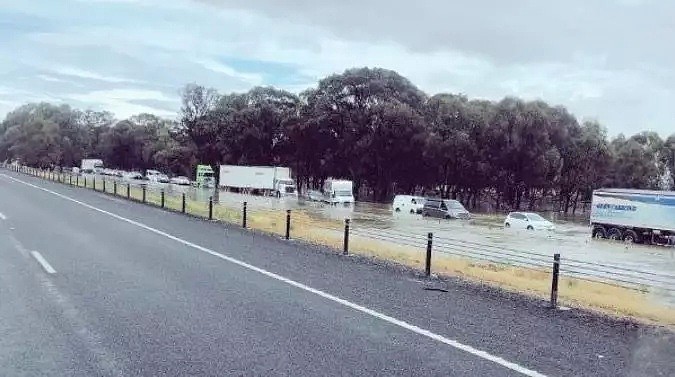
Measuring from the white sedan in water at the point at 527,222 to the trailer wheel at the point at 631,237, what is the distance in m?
4.60

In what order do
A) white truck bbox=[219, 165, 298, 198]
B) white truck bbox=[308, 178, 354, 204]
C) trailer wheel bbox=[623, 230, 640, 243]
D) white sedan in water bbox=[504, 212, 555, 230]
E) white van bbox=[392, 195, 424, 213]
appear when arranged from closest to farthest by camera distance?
trailer wheel bbox=[623, 230, 640, 243] → white sedan in water bbox=[504, 212, 555, 230] → white van bbox=[392, 195, 424, 213] → white truck bbox=[308, 178, 354, 204] → white truck bbox=[219, 165, 298, 198]

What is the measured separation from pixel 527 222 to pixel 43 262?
36.3 m

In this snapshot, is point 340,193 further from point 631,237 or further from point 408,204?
point 631,237

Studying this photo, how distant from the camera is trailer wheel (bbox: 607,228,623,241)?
134ft

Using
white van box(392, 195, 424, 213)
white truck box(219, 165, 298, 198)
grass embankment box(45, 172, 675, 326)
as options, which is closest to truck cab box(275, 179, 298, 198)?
white truck box(219, 165, 298, 198)

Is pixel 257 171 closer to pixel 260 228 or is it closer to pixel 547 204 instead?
pixel 547 204

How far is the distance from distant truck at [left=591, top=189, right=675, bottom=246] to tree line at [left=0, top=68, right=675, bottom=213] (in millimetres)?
17754

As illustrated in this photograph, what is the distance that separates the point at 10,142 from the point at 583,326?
13057cm

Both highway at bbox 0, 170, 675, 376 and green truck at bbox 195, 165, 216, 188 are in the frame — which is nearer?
highway at bbox 0, 170, 675, 376

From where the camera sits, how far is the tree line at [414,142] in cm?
6112

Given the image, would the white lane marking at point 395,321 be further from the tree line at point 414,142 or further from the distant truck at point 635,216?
the tree line at point 414,142

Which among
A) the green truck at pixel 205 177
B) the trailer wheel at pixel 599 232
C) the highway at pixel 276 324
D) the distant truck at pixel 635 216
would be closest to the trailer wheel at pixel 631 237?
the distant truck at pixel 635 216

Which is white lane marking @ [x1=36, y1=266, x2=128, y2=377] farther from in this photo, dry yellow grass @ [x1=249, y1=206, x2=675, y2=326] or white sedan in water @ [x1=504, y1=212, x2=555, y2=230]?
white sedan in water @ [x1=504, y1=212, x2=555, y2=230]

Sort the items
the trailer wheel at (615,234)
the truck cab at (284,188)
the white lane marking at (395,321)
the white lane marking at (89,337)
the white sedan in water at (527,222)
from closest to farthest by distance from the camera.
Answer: the white lane marking at (89,337), the white lane marking at (395,321), the trailer wheel at (615,234), the white sedan in water at (527,222), the truck cab at (284,188)
